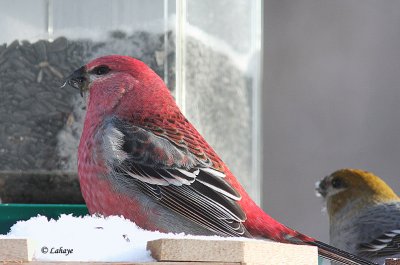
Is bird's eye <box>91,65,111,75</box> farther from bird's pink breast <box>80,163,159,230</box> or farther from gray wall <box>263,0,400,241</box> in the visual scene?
gray wall <box>263,0,400,241</box>

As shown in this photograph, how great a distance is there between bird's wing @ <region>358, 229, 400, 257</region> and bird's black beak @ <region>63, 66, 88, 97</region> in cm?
218

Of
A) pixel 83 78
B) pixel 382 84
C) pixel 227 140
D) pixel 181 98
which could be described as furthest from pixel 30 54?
pixel 382 84

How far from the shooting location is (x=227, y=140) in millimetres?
4824

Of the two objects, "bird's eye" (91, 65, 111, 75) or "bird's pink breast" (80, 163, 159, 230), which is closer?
"bird's pink breast" (80, 163, 159, 230)

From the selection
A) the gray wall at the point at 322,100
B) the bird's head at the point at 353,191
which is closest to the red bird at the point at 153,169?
the bird's head at the point at 353,191

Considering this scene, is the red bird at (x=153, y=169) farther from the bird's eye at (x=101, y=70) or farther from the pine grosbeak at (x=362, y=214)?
the pine grosbeak at (x=362, y=214)

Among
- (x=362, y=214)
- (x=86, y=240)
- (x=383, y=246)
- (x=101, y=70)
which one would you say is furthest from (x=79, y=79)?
(x=362, y=214)

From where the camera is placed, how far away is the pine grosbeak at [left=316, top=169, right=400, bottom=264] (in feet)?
19.4

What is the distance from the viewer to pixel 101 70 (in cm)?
427

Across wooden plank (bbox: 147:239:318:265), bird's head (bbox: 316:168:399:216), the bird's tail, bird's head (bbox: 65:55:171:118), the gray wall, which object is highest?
the gray wall

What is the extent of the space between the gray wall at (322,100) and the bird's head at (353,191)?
7.57ft

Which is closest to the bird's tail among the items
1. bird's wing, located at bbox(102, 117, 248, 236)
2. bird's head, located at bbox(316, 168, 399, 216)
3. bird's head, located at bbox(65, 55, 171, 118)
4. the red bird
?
the red bird

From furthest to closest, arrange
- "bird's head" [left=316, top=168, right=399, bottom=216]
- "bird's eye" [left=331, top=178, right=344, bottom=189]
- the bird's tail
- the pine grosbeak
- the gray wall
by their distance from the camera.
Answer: the gray wall
"bird's eye" [left=331, top=178, right=344, bottom=189]
"bird's head" [left=316, top=168, right=399, bottom=216]
the pine grosbeak
the bird's tail

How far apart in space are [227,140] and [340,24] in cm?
543
